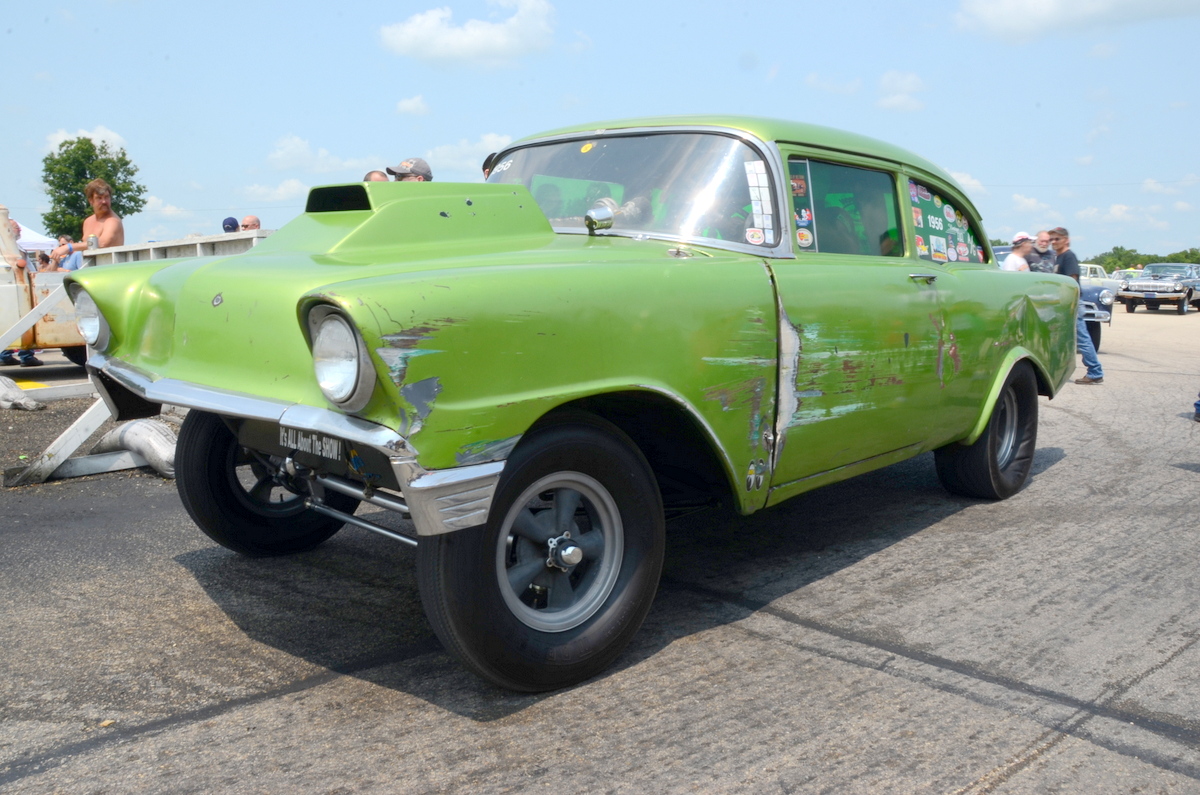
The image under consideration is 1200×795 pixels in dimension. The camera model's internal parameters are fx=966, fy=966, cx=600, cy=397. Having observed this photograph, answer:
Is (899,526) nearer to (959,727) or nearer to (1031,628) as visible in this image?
(1031,628)

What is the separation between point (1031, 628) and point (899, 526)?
1331mm

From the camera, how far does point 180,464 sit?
3736 mm

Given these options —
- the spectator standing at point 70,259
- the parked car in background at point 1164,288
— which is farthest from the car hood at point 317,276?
the parked car in background at point 1164,288

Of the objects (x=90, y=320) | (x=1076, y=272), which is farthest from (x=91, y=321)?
(x=1076, y=272)

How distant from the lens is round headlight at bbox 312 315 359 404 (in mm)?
2285

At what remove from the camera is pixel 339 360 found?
232 centimetres

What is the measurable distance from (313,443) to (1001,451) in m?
3.84

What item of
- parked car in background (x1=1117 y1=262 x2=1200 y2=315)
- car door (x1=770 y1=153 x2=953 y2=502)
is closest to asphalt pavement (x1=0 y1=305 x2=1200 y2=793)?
car door (x1=770 y1=153 x2=953 y2=502)

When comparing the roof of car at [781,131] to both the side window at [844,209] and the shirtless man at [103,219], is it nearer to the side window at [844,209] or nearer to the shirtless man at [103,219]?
the side window at [844,209]

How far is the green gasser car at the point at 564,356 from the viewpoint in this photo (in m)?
2.38

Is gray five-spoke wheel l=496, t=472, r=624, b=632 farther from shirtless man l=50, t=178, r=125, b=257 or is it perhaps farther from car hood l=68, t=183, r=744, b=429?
shirtless man l=50, t=178, r=125, b=257

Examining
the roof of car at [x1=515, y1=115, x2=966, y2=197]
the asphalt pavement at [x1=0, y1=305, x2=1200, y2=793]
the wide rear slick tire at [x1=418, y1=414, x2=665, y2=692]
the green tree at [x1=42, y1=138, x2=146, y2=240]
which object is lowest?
the asphalt pavement at [x1=0, y1=305, x2=1200, y2=793]

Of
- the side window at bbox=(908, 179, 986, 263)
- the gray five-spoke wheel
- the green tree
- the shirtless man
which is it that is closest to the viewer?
the gray five-spoke wheel

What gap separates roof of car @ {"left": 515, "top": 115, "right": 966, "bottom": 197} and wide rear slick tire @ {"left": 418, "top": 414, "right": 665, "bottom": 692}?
153 centimetres
